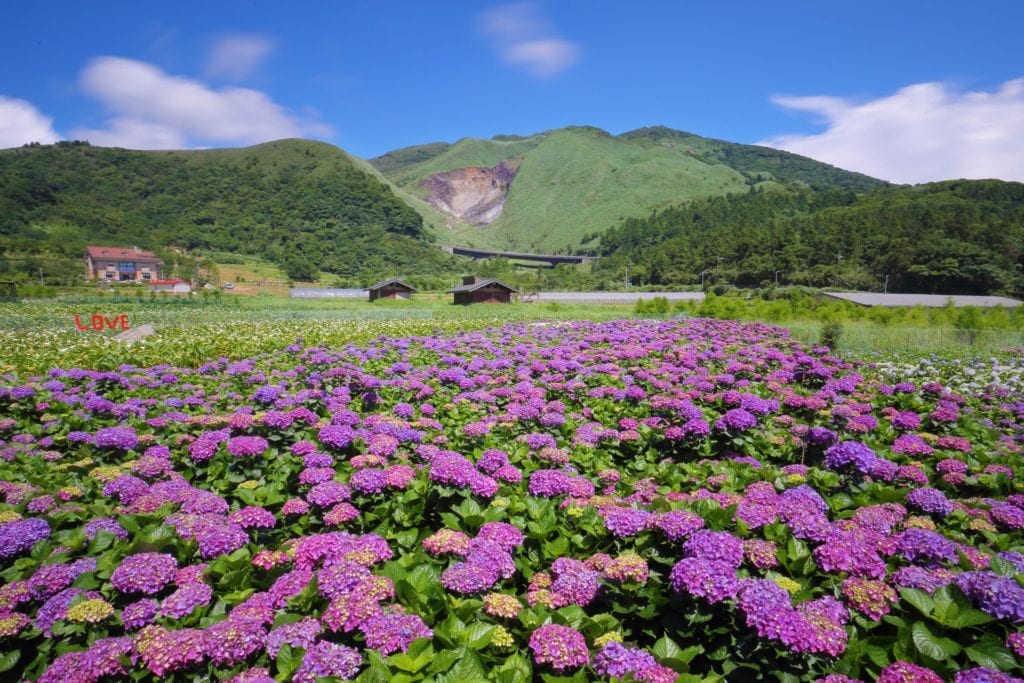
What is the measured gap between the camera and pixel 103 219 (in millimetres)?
138000

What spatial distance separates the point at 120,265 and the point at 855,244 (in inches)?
5651

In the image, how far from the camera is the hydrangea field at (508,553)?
2012 mm

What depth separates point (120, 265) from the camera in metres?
105

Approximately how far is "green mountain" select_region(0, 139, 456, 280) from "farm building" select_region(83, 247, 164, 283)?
11662 mm

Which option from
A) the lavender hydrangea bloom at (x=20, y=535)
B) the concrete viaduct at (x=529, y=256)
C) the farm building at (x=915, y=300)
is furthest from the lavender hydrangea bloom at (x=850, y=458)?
the concrete viaduct at (x=529, y=256)

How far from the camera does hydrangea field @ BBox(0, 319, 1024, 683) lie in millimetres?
2012

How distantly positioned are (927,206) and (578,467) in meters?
115

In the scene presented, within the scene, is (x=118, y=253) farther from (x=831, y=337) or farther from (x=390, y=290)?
(x=831, y=337)

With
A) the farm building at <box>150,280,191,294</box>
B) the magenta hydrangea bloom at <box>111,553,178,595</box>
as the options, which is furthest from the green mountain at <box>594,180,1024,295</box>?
the farm building at <box>150,280,191,294</box>

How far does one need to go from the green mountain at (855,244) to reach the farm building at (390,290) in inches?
2267

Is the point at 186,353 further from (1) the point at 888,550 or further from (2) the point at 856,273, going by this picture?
(2) the point at 856,273

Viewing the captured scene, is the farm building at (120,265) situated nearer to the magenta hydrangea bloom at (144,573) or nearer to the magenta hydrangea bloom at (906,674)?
the magenta hydrangea bloom at (144,573)

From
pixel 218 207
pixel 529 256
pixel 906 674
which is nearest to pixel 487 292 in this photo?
pixel 906 674

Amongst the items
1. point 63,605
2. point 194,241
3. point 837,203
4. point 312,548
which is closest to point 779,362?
point 312,548
